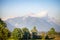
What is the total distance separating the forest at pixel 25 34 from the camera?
212cm

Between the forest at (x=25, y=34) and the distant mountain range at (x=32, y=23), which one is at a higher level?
the distant mountain range at (x=32, y=23)

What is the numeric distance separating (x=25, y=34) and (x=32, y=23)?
0.20 m

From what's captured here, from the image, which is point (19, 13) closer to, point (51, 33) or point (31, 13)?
point (31, 13)

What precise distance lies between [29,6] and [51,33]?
0.54 m

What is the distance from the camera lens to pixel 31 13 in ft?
7.06

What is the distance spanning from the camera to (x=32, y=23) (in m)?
2.15

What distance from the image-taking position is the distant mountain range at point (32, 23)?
213cm

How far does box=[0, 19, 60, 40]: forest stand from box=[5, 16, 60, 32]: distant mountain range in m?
0.05

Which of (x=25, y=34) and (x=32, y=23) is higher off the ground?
(x=32, y=23)

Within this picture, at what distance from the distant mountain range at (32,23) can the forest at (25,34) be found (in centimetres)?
5

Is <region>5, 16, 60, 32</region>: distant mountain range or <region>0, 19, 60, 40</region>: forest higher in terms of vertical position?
<region>5, 16, 60, 32</region>: distant mountain range

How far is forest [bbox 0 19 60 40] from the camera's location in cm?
212

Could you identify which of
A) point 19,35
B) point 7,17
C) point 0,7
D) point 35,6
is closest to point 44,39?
point 19,35

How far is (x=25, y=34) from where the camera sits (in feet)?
7.05
